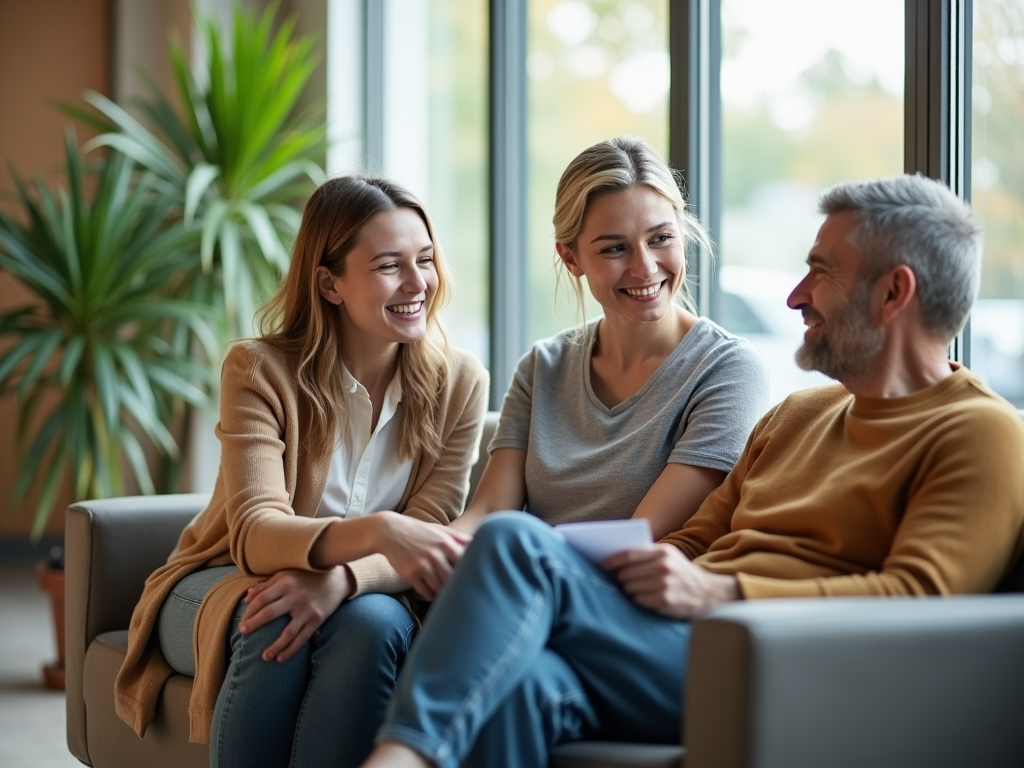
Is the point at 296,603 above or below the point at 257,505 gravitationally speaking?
below

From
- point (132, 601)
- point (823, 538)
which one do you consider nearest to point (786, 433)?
point (823, 538)

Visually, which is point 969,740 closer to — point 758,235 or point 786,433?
point 786,433

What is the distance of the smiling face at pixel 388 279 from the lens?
7.94 ft

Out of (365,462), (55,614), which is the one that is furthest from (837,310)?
(55,614)

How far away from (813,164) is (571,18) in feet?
3.64

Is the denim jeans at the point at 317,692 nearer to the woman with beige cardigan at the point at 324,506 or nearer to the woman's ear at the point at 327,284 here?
the woman with beige cardigan at the point at 324,506

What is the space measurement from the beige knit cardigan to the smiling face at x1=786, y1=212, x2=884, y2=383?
31.4 inches

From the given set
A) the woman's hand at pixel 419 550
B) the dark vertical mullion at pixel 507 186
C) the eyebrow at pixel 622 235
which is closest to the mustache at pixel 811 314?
the eyebrow at pixel 622 235

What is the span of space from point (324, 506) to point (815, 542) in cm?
98

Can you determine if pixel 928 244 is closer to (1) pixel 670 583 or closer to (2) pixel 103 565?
(1) pixel 670 583

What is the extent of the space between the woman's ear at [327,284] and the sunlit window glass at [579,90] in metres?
1.24

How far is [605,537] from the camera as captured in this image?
1.77 metres

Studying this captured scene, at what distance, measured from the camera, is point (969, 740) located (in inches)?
62.4

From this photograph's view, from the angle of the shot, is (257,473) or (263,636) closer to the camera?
(263,636)
